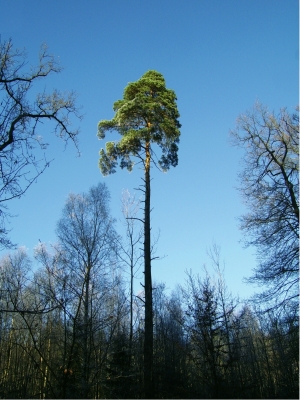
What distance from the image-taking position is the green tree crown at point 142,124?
12.3 m

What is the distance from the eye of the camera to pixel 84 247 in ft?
43.2

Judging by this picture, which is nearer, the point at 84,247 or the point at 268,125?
the point at 268,125

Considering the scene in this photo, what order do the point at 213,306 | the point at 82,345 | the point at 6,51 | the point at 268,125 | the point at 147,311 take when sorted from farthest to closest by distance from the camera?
Result: the point at 213,306
the point at 268,125
the point at 147,311
the point at 82,345
the point at 6,51

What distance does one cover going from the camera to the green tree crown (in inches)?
485

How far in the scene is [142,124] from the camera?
13.0 m

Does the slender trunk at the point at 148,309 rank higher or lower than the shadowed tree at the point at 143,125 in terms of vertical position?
lower

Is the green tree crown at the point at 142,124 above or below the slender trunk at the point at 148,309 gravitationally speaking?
above

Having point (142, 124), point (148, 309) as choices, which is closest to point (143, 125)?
point (142, 124)

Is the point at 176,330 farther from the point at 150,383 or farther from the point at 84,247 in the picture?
the point at 150,383

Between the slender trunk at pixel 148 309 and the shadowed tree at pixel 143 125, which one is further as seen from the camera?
the shadowed tree at pixel 143 125

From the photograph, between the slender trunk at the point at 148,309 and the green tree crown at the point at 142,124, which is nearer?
the slender trunk at the point at 148,309

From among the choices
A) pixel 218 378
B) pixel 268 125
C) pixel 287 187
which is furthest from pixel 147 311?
pixel 268 125

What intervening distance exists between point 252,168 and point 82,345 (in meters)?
8.81

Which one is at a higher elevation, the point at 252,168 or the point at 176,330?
the point at 252,168
